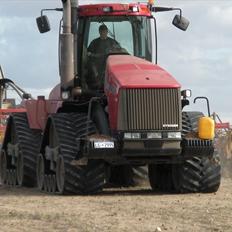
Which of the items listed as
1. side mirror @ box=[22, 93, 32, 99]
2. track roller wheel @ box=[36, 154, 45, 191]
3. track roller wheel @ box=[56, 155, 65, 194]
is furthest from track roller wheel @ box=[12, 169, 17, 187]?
track roller wheel @ box=[56, 155, 65, 194]

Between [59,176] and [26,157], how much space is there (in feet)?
6.90

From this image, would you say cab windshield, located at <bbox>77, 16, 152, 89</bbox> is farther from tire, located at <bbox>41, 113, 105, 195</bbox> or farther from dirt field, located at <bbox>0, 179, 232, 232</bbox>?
dirt field, located at <bbox>0, 179, 232, 232</bbox>

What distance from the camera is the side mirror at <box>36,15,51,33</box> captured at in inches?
565

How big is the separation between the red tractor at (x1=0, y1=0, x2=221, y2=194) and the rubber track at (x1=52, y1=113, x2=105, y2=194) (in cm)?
2

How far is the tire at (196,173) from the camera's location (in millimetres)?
13602

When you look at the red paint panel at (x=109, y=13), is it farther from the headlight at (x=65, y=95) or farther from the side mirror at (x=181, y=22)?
A: the headlight at (x=65, y=95)

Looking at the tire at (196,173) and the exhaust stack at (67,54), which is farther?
the exhaust stack at (67,54)

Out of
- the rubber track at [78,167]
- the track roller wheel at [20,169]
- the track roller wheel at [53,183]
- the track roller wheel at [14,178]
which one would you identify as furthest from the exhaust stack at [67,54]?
the track roller wheel at [14,178]

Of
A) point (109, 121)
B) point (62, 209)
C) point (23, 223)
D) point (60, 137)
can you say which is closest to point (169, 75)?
point (109, 121)

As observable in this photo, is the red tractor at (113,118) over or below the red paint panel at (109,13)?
below

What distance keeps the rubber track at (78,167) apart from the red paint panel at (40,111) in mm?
1498

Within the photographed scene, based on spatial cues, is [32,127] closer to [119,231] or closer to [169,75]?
[169,75]

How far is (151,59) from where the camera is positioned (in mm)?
14727

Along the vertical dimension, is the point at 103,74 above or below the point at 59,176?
above
